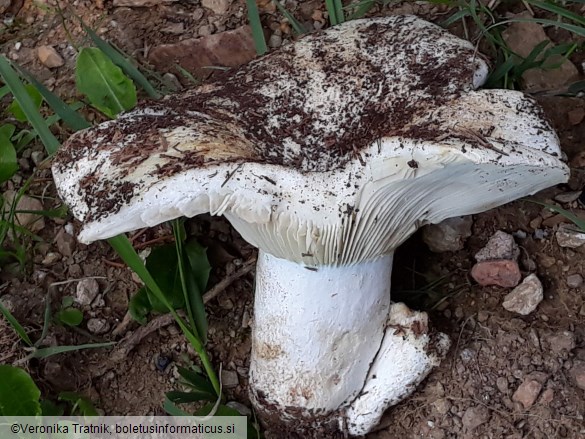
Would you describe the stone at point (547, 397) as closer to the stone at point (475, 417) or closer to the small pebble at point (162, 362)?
the stone at point (475, 417)

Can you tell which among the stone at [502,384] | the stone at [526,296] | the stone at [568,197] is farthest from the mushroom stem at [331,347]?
the stone at [568,197]

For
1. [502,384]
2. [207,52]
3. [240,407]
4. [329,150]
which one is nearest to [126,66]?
[207,52]

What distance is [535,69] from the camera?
2539 mm

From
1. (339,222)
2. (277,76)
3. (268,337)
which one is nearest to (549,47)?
(277,76)

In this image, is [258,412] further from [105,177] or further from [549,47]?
[549,47]

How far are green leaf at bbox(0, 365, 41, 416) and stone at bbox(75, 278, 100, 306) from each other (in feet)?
1.21

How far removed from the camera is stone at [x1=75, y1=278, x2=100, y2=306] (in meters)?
2.64

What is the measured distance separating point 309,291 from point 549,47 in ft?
4.04

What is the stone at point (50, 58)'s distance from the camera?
2973mm

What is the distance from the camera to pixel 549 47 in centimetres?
256

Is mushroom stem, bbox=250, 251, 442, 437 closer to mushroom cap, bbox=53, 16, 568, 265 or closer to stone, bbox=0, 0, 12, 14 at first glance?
mushroom cap, bbox=53, 16, 568, 265

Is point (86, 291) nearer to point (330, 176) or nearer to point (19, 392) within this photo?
point (19, 392)

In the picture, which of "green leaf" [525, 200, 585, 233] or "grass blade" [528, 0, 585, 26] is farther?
"grass blade" [528, 0, 585, 26]

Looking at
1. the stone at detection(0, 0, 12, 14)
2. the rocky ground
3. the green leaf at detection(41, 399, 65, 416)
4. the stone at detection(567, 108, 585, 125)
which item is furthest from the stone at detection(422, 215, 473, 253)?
the stone at detection(0, 0, 12, 14)
